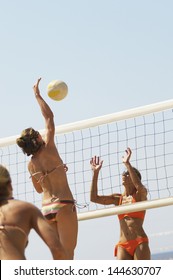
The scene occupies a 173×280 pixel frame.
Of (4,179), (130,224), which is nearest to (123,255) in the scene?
(130,224)

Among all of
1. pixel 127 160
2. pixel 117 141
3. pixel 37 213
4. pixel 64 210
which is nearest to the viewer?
pixel 37 213

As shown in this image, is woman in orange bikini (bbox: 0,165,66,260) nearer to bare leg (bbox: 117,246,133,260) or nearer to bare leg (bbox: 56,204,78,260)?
bare leg (bbox: 56,204,78,260)

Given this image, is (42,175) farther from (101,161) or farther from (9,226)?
(9,226)

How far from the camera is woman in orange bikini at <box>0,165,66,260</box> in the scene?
5352mm

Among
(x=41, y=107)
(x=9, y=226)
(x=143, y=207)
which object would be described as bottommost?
(x=143, y=207)

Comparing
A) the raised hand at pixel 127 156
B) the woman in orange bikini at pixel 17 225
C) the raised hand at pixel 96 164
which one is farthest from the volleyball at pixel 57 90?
the woman in orange bikini at pixel 17 225

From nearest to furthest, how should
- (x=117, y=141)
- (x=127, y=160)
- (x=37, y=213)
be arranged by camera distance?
(x=37, y=213) → (x=127, y=160) → (x=117, y=141)

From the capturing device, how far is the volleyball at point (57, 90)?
33.0ft

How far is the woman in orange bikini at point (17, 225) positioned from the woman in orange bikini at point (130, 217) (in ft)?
15.3

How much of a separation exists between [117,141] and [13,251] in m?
6.44

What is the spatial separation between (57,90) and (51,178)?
161 cm

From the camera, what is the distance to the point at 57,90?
10078 mm
